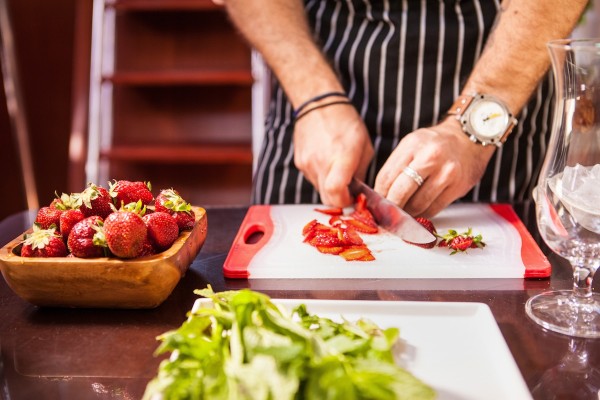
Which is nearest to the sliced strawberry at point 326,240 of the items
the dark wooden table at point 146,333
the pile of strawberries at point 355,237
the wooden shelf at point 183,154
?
the pile of strawberries at point 355,237

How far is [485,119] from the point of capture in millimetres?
1438

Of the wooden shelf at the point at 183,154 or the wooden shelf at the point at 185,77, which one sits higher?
the wooden shelf at the point at 185,77

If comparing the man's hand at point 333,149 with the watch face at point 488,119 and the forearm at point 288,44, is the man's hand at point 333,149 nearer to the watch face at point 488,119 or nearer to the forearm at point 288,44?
the forearm at point 288,44

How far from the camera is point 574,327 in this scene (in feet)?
2.98

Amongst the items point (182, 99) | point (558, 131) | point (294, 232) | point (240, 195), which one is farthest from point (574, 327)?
point (182, 99)

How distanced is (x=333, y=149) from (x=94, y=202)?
2.05 feet

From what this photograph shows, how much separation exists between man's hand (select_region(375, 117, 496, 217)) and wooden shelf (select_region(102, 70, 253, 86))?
1618 mm

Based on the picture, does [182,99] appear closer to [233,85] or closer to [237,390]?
[233,85]

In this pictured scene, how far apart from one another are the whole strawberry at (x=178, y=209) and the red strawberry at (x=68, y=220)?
0.13m

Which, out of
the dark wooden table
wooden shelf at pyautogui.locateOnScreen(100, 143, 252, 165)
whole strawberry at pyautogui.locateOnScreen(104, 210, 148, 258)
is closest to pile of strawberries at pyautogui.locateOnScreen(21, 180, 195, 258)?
whole strawberry at pyautogui.locateOnScreen(104, 210, 148, 258)

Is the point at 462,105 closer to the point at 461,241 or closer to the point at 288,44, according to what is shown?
the point at 461,241

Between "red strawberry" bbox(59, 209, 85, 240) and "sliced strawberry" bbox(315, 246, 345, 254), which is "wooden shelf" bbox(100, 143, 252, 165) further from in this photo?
"red strawberry" bbox(59, 209, 85, 240)

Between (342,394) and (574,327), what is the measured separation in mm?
450

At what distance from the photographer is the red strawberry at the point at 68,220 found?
37.9 inches
